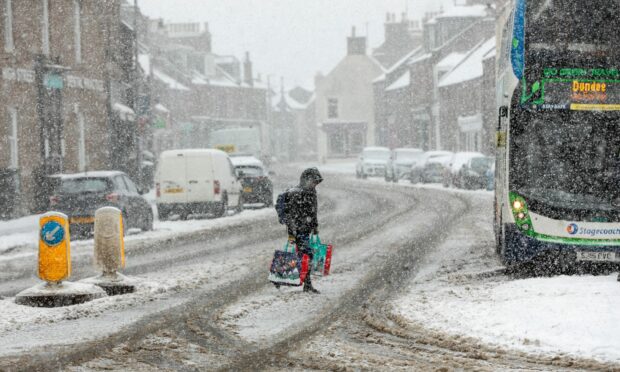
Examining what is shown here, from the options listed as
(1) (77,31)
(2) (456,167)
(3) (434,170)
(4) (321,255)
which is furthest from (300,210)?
(3) (434,170)

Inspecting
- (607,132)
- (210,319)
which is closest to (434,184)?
(607,132)

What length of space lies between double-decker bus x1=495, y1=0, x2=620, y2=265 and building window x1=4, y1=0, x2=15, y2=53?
58.9 ft

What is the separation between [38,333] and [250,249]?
354 inches

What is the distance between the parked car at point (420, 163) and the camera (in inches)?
1850

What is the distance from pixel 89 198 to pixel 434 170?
27588mm

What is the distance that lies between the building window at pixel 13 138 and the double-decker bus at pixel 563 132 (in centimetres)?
1772

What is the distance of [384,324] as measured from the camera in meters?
9.95

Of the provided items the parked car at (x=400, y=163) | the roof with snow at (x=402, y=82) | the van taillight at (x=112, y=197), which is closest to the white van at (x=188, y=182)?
the van taillight at (x=112, y=197)

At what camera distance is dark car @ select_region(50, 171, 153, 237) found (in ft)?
69.5

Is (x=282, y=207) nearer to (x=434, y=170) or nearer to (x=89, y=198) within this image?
(x=89, y=198)

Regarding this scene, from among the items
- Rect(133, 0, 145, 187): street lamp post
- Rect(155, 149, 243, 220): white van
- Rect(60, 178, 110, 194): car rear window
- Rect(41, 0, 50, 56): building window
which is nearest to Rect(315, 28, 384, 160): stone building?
Rect(133, 0, 145, 187): street lamp post

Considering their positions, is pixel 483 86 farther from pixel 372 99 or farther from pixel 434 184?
pixel 372 99

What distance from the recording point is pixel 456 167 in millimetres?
42000

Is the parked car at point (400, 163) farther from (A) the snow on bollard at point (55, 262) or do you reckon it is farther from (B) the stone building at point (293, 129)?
(B) the stone building at point (293, 129)
